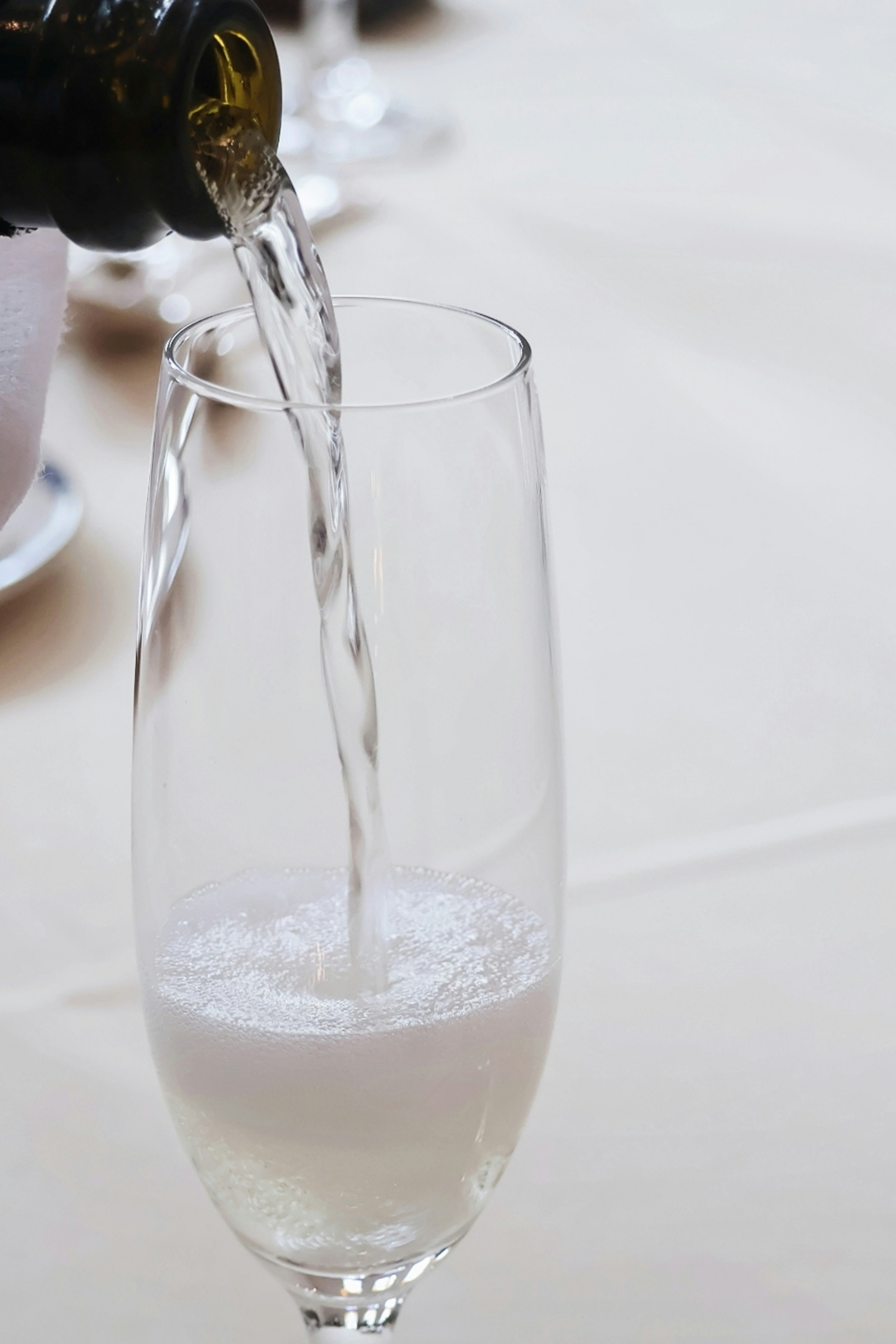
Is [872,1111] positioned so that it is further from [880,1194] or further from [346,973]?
[346,973]

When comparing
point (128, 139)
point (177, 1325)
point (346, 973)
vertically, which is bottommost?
point (177, 1325)

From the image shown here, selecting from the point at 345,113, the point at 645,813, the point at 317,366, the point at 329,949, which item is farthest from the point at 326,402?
the point at 345,113

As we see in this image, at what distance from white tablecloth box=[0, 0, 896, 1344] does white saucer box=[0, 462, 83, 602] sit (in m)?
0.01

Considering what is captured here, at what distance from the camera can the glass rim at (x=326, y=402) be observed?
0.96ft

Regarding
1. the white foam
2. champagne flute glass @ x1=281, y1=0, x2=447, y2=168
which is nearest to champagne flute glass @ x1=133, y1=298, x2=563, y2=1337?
the white foam

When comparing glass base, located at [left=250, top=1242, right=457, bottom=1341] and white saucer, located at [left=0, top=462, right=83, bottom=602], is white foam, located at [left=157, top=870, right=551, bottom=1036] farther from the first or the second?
white saucer, located at [left=0, top=462, right=83, bottom=602]

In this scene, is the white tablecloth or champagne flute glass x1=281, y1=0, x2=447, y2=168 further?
champagne flute glass x1=281, y1=0, x2=447, y2=168

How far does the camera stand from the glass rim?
0.29m

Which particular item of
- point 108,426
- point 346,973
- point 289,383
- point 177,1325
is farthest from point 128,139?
point 108,426

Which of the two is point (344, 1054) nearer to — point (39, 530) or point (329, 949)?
point (329, 949)

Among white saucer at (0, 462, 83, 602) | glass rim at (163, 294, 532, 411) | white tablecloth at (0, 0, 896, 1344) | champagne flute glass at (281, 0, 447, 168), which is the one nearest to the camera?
glass rim at (163, 294, 532, 411)

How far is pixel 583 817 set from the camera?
571 millimetres

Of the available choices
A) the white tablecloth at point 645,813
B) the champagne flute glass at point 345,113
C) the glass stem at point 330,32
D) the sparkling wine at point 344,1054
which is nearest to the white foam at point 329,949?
the sparkling wine at point 344,1054

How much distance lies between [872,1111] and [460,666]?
0.22 m
